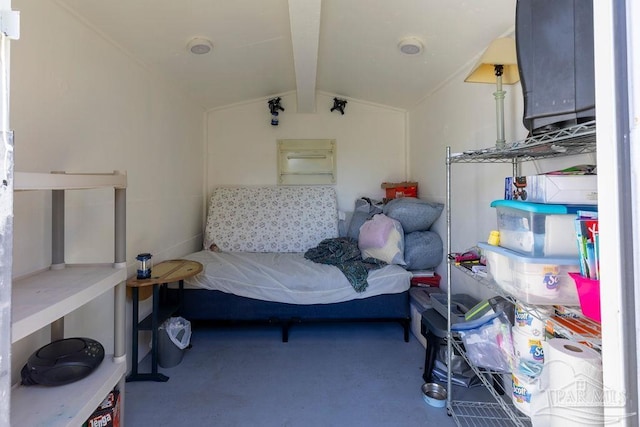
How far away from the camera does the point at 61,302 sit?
34.8 inches

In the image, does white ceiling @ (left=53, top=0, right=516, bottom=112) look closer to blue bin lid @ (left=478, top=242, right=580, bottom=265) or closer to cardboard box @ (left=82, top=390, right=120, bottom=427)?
blue bin lid @ (left=478, top=242, right=580, bottom=265)

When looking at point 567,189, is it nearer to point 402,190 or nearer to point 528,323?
point 528,323

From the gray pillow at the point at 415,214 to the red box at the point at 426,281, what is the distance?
0.41 metres

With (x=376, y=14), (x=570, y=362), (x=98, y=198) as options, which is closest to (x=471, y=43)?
(x=376, y=14)

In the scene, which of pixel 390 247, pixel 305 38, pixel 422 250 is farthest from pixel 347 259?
pixel 305 38

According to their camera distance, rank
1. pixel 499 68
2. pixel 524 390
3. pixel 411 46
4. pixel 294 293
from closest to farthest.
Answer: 1. pixel 524 390
2. pixel 499 68
3. pixel 411 46
4. pixel 294 293

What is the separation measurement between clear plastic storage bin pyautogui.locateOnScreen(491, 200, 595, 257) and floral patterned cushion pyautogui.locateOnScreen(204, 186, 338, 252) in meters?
2.27

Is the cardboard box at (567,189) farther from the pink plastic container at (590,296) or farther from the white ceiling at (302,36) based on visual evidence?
the white ceiling at (302,36)

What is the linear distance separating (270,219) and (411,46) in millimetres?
2035

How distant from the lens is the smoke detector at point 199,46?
2033 mm

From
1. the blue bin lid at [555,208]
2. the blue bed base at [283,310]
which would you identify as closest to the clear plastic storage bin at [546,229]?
the blue bin lid at [555,208]

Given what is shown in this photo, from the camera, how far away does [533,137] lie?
3.14ft

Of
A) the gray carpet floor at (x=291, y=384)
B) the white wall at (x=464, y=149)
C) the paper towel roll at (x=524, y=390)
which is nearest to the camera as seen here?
the paper towel roll at (x=524, y=390)

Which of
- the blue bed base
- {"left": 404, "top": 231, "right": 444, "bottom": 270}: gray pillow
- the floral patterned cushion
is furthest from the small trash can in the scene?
{"left": 404, "top": 231, "right": 444, "bottom": 270}: gray pillow
